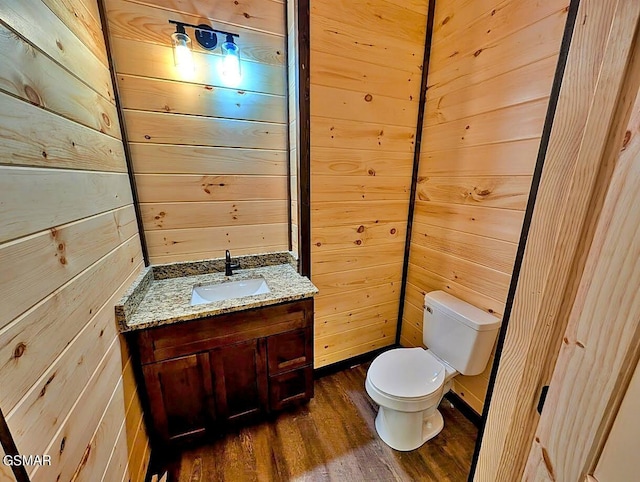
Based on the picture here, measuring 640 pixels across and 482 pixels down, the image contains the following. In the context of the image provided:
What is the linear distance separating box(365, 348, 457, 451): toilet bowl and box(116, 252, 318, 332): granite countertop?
0.61 meters

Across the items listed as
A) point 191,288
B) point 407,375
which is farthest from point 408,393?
point 191,288

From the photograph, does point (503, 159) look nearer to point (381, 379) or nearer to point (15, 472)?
point (381, 379)

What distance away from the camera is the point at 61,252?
75 cm

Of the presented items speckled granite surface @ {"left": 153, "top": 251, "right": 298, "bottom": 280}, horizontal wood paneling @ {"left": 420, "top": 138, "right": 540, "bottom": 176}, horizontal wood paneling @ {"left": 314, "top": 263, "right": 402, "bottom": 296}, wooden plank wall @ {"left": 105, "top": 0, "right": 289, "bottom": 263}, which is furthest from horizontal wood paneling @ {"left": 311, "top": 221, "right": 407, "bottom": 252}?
horizontal wood paneling @ {"left": 420, "top": 138, "right": 540, "bottom": 176}

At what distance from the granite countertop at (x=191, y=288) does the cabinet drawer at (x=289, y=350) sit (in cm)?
24

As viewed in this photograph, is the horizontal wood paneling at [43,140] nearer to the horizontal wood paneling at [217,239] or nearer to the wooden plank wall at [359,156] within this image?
the horizontal wood paneling at [217,239]

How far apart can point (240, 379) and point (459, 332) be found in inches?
48.3

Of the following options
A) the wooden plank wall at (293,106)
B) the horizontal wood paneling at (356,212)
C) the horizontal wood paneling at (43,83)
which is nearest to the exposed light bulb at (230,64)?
the wooden plank wall at (293,106)

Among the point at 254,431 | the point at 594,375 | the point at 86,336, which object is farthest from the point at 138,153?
the point at 594,375

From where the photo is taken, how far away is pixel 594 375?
0.37 m

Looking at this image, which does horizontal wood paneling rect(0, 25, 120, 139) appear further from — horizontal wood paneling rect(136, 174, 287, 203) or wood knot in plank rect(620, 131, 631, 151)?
wood knot in plank rect(620, 131, 631, 151)

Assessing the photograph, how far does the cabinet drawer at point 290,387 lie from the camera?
1.54 m

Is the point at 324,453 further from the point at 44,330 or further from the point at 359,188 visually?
the point at 359,188

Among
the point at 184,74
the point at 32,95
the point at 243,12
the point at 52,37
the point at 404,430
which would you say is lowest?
the point at 404,430
